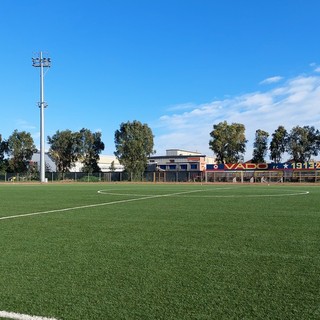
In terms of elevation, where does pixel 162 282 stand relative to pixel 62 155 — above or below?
below

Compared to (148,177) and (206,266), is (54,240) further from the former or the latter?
(148,177)

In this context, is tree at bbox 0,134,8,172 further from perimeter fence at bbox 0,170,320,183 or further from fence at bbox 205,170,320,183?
fence at bbox 205,170,320,183

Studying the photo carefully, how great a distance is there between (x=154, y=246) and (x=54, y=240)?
1.99 meters

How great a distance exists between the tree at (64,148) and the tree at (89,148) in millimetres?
1019

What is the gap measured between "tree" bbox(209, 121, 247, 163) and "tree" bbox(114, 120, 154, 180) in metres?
12.5

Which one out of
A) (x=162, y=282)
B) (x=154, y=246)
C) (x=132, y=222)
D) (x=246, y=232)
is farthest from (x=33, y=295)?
(x=132, y=222)

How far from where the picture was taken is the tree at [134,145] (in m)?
74.1

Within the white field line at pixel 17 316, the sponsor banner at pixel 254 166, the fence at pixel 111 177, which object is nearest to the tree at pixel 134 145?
the fence at pixel 111 177

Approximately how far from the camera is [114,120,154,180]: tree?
74062 mm

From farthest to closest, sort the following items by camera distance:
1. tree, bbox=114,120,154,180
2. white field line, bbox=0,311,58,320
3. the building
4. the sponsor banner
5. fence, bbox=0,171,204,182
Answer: the building → tree, bbox=114,120,154,180 → the sponsor banner → fence, bbox=0,171,204,182 → white field line, bbox=0,311,58,320

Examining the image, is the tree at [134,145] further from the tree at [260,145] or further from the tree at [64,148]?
the tree at [260,145]

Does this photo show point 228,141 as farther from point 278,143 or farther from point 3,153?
point 3,153

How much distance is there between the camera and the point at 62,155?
80.6m

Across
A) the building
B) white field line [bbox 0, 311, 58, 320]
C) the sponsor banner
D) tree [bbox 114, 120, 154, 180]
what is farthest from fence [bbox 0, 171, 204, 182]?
white field line [bbox 0, 311, 58, 320]
